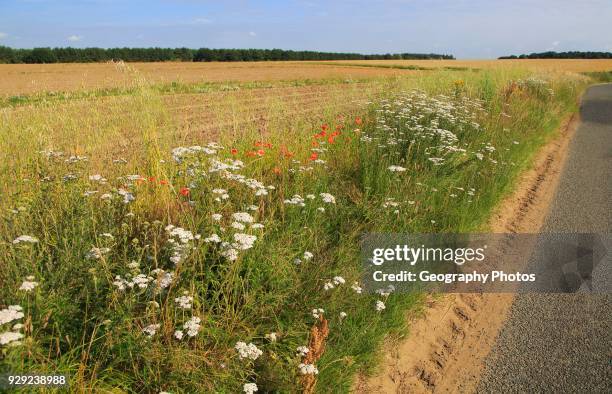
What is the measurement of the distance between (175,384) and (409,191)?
3560mm

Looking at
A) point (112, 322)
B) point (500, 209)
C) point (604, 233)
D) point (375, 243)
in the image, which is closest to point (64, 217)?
point (112, 322)

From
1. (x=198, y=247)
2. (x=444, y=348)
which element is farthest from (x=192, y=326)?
(x=444, y=348)

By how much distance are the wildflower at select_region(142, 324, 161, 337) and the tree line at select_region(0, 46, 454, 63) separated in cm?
6138

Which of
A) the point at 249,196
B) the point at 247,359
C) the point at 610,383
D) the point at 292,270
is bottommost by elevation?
the point at 610,383

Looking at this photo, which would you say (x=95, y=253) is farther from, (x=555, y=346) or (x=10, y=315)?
(x=555, y=346)

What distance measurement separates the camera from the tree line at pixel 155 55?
2717 inches

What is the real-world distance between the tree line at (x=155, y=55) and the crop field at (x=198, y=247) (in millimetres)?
58278

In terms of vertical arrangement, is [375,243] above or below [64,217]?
below

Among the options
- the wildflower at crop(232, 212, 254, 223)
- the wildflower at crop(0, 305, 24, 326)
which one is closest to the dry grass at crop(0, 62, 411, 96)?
the wildflower at crop(232, 212, 254, 223)

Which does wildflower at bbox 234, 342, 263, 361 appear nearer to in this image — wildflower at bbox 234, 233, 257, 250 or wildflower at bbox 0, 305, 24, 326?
wildflower at bbox 234, 233, 257, 250

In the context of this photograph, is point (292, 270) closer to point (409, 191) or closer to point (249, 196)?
point (249, 196)

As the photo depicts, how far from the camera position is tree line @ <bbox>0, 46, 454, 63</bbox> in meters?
69.0

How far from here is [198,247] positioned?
2.91 metres

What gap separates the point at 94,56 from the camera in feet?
245
